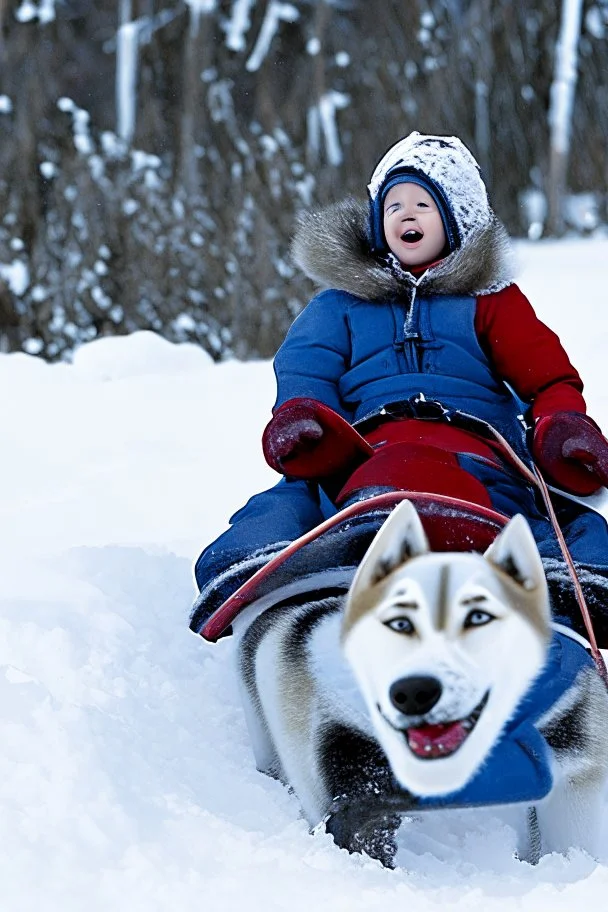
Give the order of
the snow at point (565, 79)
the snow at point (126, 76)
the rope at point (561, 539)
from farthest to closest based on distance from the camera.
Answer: the snow at point (565, 79), the snow at point (126, 76), the rope at point (561, 539)

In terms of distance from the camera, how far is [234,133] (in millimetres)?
6094

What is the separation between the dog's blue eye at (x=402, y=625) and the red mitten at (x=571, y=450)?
1.54 feet

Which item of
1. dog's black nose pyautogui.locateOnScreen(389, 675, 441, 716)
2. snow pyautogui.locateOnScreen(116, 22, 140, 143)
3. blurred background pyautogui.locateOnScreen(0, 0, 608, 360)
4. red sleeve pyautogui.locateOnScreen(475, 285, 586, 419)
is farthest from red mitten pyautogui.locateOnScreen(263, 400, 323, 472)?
snow pyautogui.locateOnScreen(116, 22, 140, 143)

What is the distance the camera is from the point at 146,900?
1136 mm

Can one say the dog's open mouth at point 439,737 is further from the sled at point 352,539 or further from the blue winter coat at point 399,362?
the blue winter coat at point 399,362

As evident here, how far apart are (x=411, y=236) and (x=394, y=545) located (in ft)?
2.54

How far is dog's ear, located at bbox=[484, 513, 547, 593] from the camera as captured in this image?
1.28 m

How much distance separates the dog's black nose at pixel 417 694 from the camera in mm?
1175

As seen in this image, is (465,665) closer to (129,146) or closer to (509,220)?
(129,146)

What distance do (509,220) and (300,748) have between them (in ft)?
18.3

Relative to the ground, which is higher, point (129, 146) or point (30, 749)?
point (129, 146)

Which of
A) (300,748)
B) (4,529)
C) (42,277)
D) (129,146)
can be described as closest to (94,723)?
(300,748)

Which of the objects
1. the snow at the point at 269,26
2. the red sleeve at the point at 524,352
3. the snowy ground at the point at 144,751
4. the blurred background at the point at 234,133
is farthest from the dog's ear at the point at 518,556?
the snow at the point at 269,26

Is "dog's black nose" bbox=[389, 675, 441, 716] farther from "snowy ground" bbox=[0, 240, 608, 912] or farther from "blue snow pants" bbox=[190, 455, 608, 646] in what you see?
"blue snow pants" bbox=[190, 455, 608, 646]
